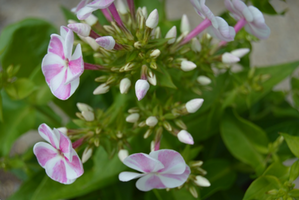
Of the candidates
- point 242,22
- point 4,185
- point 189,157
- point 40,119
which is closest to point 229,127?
point 189,157

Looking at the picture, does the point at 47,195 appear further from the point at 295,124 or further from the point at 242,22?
the point at 295,124

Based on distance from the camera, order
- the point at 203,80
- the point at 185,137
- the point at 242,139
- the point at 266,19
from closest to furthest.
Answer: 1. the point at 185,137
2. the point at 203,80
3. the point at 242,139
4. the point at 266,19

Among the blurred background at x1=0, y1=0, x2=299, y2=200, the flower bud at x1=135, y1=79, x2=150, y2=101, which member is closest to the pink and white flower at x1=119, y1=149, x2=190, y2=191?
the flower bud at x1=135, y1=79, x2=150, y2=101

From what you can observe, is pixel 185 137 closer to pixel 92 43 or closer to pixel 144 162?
pixel 144 162

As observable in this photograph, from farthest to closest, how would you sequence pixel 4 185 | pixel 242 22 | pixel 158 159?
pixel 4 185, pixel 242 22, pixel 158 159

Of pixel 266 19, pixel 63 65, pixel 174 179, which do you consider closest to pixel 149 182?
pixel 174 179

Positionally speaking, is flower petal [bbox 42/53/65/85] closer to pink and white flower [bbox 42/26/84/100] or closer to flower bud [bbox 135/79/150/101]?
pink and white flower [bbox 42/26/84/100]
